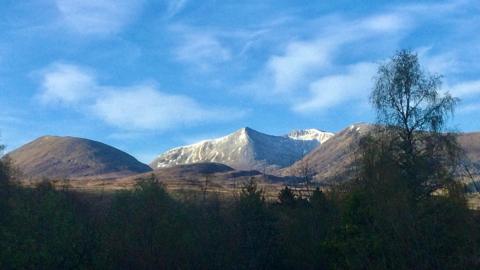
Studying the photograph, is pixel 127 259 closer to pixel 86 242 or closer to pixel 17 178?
pixel 86 242

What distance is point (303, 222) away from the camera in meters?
55.4

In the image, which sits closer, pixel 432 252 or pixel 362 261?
pixel 432 252

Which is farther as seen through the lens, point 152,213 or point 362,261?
point 152,213

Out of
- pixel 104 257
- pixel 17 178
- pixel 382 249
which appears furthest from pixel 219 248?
pixel 17 178

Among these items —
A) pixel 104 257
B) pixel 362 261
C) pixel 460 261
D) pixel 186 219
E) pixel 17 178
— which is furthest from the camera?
pixel 17 178

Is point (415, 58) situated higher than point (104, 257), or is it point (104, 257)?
point (415, 58)

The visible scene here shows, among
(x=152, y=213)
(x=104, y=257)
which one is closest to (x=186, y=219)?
(x=152, y=213)

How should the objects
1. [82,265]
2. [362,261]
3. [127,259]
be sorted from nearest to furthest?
[362,261]
[82,265]
[127,259]

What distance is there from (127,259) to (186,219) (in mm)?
10946

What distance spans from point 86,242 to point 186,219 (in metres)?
17.7

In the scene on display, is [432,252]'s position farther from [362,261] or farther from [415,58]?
[415,58]

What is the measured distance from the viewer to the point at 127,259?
139 feet

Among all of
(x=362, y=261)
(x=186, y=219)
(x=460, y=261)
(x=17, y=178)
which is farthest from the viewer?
(x=17, y=178)

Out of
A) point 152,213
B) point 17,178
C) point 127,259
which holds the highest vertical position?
point 17,178
